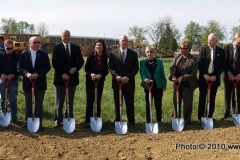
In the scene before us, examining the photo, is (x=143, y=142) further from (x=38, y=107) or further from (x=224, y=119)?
(x=224, y=119)

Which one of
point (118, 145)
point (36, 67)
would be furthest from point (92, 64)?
point (118, 145)

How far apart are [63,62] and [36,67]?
0.60 metres

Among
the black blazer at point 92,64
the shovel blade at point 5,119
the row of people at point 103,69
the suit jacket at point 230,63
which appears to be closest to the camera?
the row of people at point 103,69

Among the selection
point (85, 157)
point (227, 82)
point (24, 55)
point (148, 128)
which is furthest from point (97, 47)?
point (227, 82)

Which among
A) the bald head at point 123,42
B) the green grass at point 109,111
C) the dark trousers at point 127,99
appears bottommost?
the green grass at point 109,111

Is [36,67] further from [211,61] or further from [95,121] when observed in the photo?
[211,61]

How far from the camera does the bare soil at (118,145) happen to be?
5.91 metres

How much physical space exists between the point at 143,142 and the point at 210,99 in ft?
8.26

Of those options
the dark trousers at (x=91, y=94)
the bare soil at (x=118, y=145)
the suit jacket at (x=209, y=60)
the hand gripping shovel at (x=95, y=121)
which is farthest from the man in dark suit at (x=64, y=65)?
the suit jacket at (x=209, y=60)

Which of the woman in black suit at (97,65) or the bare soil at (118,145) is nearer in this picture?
the bare soil at (118,145)

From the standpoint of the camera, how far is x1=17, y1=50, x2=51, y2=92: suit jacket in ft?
24.9

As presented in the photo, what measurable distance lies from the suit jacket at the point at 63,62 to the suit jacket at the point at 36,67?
9.0 inches

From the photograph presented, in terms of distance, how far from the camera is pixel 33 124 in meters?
7.51

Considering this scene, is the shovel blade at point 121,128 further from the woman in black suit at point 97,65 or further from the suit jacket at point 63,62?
the suit jacket at point 63,62
